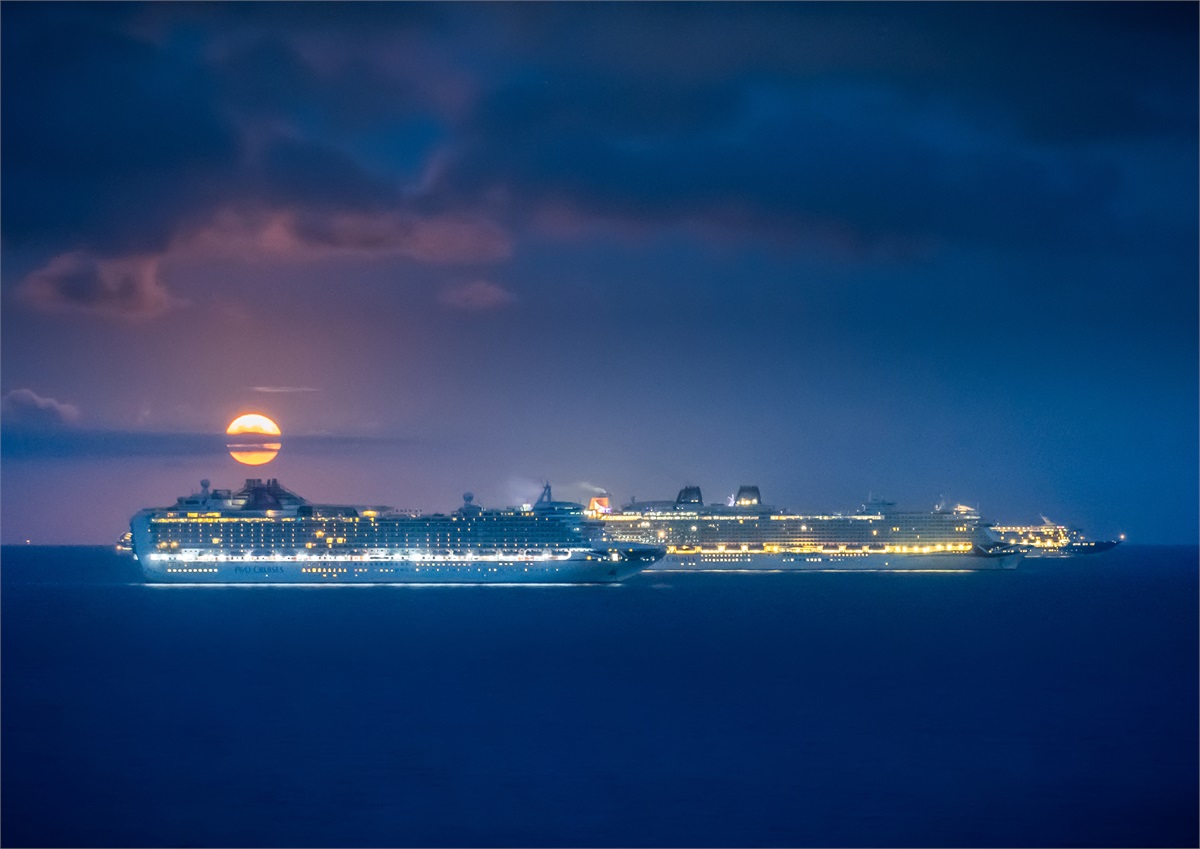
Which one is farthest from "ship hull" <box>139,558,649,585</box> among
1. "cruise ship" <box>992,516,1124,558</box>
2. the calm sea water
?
"cruise ship" <box>992,516,1124,558</box>

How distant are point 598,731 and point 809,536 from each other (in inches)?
3066

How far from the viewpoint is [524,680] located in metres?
37.8

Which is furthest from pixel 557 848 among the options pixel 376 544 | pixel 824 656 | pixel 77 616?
pixel 376 544

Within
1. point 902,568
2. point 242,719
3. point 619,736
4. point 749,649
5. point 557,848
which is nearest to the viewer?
point 557,848

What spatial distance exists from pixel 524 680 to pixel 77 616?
114ft

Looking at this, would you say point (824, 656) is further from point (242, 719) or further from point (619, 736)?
point (242, 719)

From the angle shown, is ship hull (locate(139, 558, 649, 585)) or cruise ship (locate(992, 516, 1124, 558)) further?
cruise ship (locate(992, 516, 1124, 558))

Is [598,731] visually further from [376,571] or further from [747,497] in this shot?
[747,497]

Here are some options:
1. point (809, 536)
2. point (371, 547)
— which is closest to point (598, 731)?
point (371, 547)

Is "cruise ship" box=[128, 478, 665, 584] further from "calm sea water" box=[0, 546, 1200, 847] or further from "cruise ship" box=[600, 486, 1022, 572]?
"cruise ship" box=[600, 486, 1022, 572]

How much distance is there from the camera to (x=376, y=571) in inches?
3004

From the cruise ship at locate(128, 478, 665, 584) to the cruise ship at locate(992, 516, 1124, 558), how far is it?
105 meters

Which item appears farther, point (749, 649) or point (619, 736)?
point (749, 649)

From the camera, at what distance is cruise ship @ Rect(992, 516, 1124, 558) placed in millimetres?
167625
